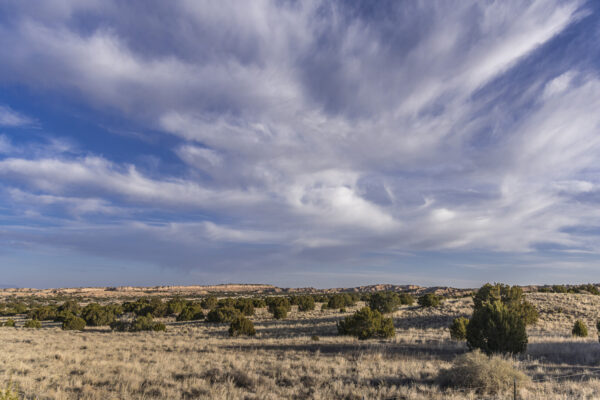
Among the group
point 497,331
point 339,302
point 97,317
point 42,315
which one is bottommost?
point 42,315

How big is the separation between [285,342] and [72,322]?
24.5 m

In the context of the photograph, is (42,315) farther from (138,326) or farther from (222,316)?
(222,316)

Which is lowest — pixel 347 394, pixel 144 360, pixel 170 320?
pixel 170 320

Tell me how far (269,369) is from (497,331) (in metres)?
12.3

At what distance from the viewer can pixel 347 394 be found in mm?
11039

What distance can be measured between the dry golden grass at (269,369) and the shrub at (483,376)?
15.1 inches

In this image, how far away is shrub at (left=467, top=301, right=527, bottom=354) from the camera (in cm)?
1794

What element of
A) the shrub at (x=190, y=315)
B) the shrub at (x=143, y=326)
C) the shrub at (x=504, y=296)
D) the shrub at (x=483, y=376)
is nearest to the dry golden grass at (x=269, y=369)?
the shrub at (x=483, y=376)

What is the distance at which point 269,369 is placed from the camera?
15.1 metres

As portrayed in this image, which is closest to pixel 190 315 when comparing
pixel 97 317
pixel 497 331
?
pixel 97 317

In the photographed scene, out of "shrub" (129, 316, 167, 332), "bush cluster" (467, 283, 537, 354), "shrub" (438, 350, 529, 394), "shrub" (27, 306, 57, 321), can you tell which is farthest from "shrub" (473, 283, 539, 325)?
"shrub" (27, 306, 57, 321)

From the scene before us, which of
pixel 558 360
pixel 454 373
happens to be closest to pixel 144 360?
pixel 454 373

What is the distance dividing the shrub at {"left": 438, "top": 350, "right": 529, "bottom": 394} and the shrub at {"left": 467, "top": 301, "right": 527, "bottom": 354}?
6705 millimetres

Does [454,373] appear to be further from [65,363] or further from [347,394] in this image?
[65,363]
